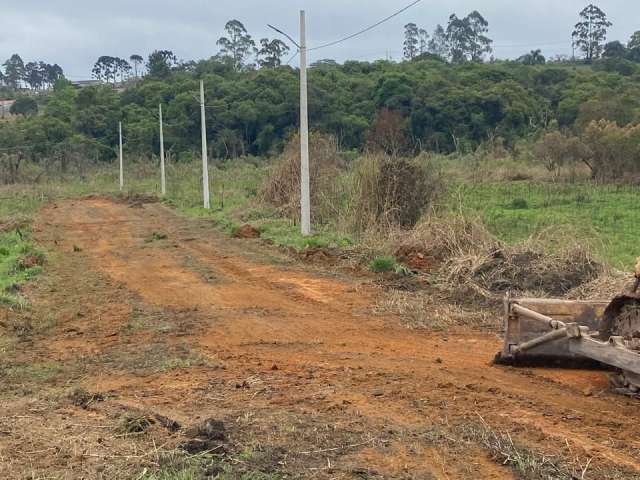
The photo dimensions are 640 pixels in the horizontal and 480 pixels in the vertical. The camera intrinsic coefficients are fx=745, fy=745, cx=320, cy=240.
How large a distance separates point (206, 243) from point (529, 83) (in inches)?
1954

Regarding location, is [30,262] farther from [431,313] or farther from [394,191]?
[431,313]

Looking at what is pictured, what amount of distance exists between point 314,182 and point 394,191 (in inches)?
206

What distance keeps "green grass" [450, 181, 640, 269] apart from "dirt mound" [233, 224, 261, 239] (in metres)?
4.90

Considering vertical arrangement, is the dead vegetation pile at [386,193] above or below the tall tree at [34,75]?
below

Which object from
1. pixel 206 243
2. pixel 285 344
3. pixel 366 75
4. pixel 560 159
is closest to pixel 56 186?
pixel 366 75

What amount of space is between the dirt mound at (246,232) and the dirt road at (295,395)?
24.1ft

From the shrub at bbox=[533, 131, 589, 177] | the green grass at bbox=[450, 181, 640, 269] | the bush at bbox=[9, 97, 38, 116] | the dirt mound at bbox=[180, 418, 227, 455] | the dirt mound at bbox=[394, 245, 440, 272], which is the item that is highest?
the bush at bbox=[9, 97, 38, 116]

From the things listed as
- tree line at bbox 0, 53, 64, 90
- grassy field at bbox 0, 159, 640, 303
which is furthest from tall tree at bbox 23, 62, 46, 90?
grassy field at bbox 0, 159, 640, 303

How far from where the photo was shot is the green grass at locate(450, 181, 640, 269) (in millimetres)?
14188

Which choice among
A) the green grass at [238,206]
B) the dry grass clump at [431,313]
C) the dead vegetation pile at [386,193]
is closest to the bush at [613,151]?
the green grass at [238,206]

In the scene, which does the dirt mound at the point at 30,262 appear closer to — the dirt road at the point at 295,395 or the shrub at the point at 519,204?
the dirt road at the point at 295,395

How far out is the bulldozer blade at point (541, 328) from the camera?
6.41 metres

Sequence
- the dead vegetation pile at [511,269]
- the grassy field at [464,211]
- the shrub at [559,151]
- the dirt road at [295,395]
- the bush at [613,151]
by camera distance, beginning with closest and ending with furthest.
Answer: the dirt road at [295,395] → the dead vegetation pile at [511,269] → the grassy field at [464,211] → the bush at [613,151] → the shrub at [559,151]

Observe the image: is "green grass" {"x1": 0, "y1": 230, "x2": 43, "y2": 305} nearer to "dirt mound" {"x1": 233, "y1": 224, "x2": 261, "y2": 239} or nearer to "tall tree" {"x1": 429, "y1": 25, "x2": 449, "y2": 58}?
"dirt mound" {"x1": 233, "y1": 224, "x2": 261, "y2": 239}
